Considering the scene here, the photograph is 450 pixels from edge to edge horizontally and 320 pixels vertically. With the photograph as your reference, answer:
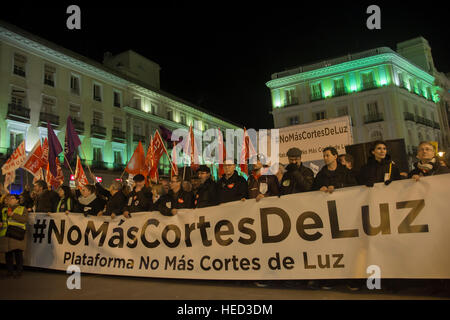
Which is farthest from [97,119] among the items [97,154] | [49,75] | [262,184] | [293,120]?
[262,184]

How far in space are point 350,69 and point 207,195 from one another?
123 feet

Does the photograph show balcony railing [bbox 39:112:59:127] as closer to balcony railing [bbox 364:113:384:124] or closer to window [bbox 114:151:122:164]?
window [bbox 114:151:122:164]

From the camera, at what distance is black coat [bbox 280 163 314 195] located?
17.4 ft

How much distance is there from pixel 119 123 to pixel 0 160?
533 inches

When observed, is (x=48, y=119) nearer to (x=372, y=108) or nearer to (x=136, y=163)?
(x=136, y=163)

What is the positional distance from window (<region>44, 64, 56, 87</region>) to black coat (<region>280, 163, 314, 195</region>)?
2988 cm

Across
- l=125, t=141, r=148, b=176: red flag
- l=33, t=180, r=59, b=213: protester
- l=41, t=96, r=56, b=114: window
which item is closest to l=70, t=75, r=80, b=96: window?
l=41, t=96, r=56, b=114: window

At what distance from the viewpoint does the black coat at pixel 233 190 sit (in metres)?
5.76

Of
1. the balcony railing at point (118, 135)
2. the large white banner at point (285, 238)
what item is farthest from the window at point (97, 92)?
the large white banner at point (285, 238)

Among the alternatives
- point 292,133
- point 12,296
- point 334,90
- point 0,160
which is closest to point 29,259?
point 12,296

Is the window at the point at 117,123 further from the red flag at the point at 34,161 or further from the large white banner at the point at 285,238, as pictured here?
the large white banner at the point at 285,238

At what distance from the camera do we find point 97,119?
34.2 meters

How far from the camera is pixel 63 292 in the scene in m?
5.14
